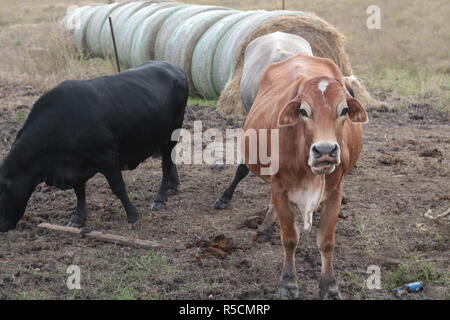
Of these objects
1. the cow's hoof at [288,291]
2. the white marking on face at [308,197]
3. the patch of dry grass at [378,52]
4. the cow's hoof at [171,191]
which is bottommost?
A: the patch of dry grass at [378,52]

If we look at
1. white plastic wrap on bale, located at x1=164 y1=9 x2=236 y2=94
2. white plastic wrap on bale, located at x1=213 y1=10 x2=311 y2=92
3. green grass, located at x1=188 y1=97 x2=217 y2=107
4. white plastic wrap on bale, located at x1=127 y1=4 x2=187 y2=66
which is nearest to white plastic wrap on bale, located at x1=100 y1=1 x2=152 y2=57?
white plastic wrap on bale, located at x1=127 y1=4 x2=187 y2=66

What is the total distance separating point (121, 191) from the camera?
5.75 m

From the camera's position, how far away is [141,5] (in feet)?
45.8

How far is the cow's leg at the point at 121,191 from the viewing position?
5.64 meters

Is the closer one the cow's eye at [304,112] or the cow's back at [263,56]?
the cow's eye at [304,112]

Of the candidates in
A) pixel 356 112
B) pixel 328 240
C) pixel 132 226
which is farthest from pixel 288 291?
pixel 132 226

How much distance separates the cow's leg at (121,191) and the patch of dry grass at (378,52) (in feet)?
17.6

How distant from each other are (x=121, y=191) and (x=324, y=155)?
8.30ft

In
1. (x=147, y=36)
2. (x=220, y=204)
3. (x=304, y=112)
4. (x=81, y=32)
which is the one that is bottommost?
(x=81, y=32)

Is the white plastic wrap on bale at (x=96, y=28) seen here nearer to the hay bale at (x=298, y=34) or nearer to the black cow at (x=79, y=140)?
the hay bale at (x=298, y=34)

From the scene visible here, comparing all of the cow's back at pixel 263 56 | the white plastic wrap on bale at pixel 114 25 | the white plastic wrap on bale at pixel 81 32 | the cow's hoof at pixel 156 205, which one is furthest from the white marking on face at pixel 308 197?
the white plastic wrap on bale at pixel 81 32

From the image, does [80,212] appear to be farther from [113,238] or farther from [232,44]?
[232,44]

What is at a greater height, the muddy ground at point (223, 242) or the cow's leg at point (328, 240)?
the cow's leg at point (328, 240)

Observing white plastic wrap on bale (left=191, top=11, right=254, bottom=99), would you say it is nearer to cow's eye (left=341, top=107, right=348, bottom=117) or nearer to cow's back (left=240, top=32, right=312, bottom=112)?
cow's back (left=240, top=32, right=312, bottom=112)
